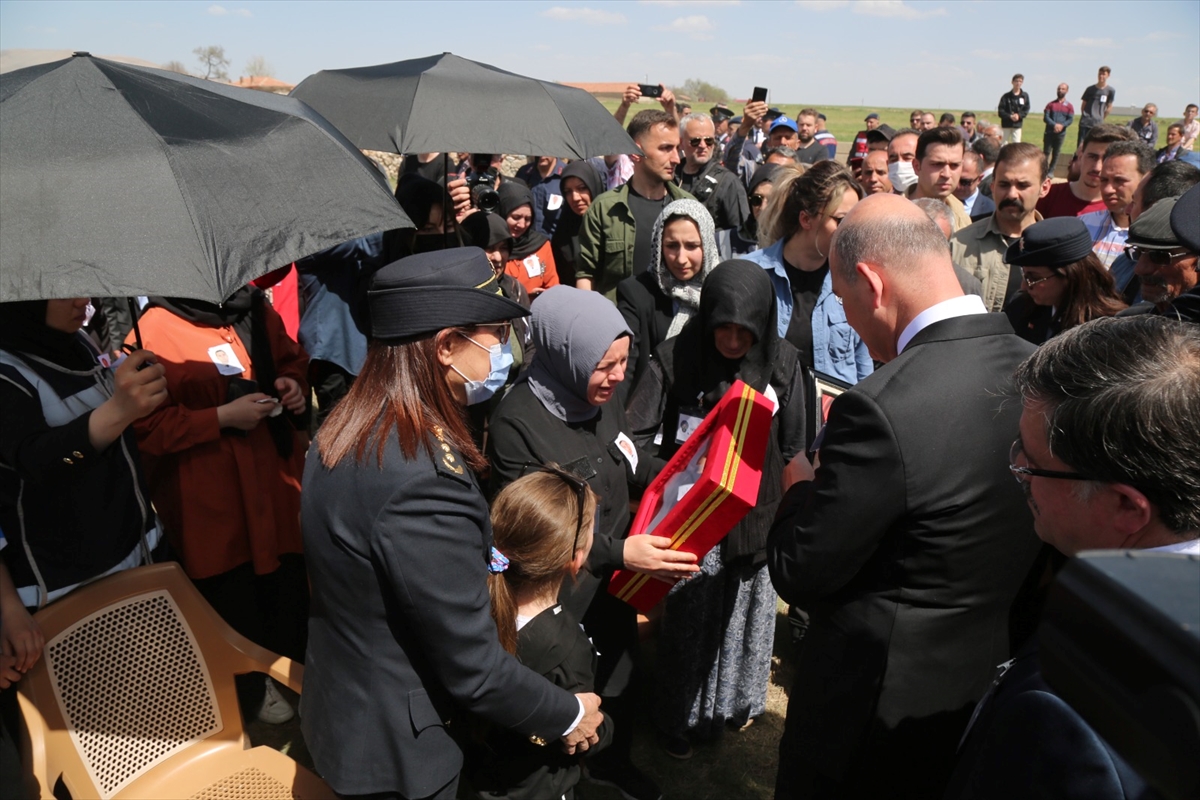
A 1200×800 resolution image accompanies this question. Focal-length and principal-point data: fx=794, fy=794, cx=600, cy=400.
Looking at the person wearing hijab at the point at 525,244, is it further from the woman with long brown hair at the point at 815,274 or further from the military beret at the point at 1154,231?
the military beret at the point at 1154,231

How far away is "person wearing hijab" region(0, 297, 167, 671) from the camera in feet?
7.52

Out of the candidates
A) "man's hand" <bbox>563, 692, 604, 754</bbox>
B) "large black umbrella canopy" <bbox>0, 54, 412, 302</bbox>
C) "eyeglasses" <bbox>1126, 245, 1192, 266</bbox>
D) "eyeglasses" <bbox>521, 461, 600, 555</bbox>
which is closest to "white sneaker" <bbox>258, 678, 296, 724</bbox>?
"man's hand" <bbox>563, 692, 604, 754</bbox>

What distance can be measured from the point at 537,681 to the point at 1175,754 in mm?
1609

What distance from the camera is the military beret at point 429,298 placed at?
177cm

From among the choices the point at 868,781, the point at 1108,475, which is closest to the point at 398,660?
the point at 868,781

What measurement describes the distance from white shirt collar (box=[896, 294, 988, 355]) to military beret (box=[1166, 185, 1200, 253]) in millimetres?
862

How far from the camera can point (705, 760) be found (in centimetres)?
331

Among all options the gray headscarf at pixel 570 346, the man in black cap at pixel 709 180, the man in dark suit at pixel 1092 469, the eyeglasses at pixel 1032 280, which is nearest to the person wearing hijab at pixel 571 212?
the man in black cap at pixel 709 180

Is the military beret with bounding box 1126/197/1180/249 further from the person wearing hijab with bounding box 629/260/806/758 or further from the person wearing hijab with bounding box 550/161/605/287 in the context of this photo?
the person wearing hijab with bounding box 550/161/605/287

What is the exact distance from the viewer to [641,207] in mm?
5742

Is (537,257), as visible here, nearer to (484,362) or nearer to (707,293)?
(707,293)

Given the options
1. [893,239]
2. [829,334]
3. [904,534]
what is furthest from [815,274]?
[904,534]

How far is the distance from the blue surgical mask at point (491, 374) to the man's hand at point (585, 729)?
0.86m

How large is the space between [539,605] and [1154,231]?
2.78 metres
